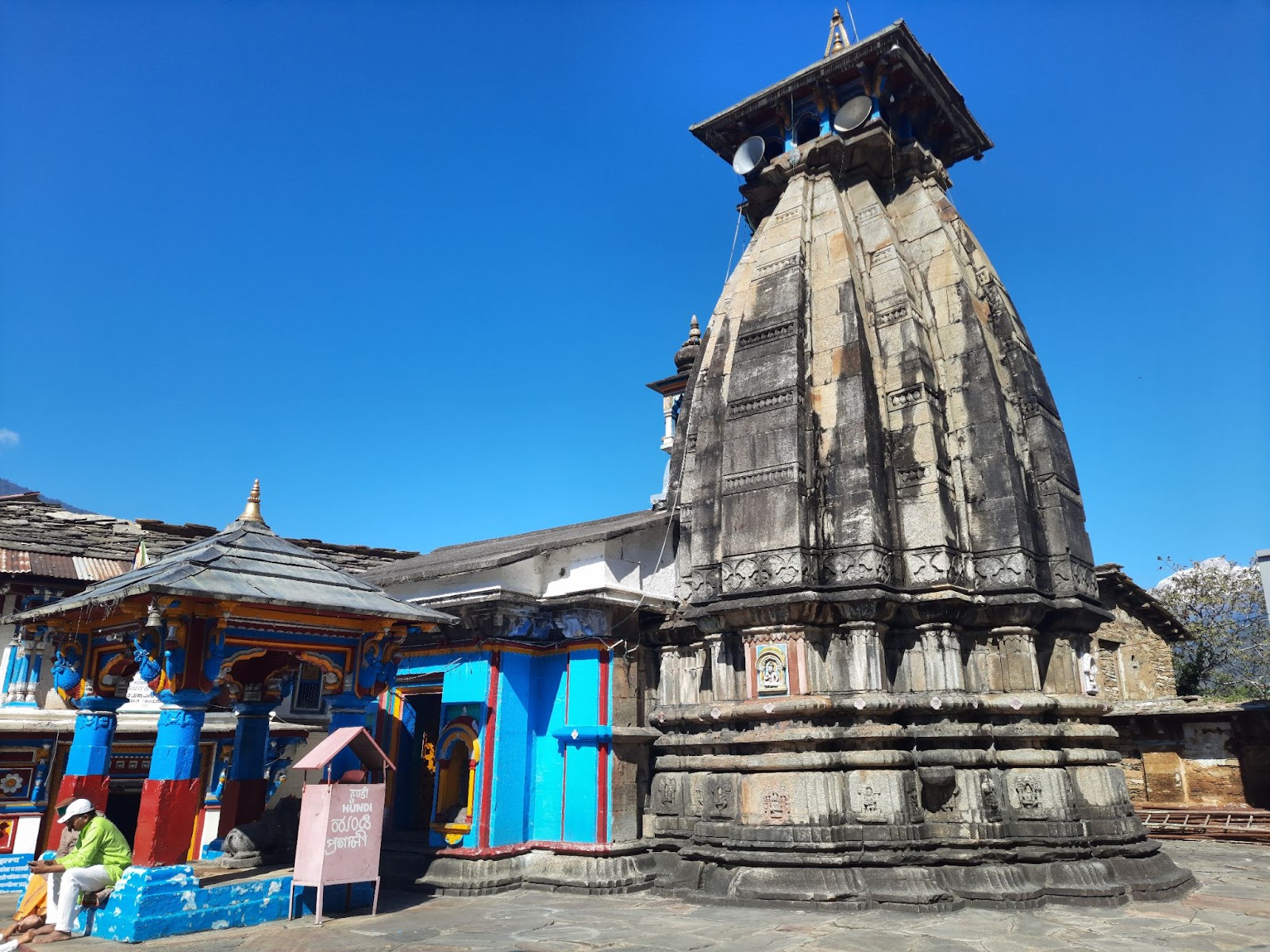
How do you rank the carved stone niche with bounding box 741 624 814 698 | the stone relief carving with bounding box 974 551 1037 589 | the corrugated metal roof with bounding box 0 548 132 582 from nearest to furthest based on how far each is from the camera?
the carved stone niche with bounding box 741 624 814 698 < the stone relief carving with bounding box 974 551 1037 589 < the corrugated metal roof with bounding box 0 548 132 582

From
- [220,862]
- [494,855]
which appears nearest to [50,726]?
[220,862]

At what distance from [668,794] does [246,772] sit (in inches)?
270

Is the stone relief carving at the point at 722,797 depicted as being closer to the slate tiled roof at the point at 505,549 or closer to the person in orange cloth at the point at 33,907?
the slate tiled roof at the point at 505,549

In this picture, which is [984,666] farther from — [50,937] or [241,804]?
[50,937]

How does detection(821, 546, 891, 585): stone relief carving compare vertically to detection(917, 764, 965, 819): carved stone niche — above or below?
above

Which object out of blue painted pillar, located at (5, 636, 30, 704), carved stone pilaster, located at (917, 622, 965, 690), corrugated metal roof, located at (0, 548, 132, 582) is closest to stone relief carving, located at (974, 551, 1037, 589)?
carved stone pilaster, located at (917, 622, 965, 690)

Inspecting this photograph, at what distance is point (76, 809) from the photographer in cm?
984

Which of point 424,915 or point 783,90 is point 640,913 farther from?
point 783,90

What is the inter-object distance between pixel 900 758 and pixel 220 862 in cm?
998

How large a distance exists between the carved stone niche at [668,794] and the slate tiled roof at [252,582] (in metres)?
4.40

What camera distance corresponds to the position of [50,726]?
14398mm

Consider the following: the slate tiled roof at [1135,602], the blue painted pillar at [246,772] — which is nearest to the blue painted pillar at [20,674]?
the blue painted pillar at [246,772]

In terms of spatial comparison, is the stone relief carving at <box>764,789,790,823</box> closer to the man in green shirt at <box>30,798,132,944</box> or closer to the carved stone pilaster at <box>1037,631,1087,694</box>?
the carved stone pilaster at <box>1037,631,1087,694</box>

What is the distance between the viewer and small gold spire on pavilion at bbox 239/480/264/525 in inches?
506
